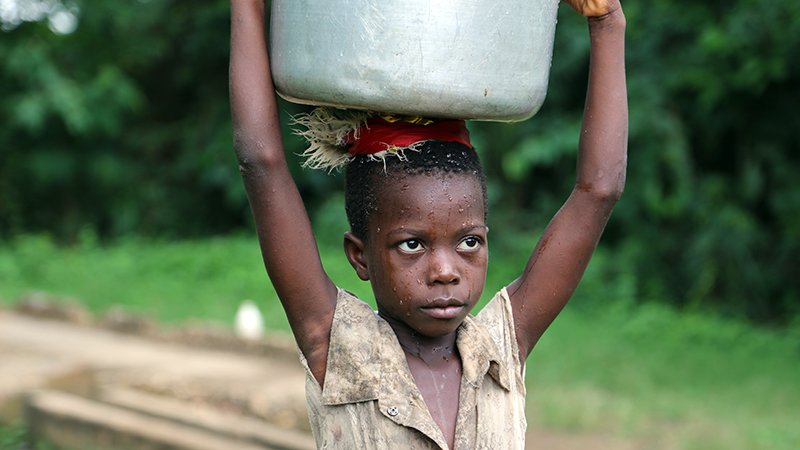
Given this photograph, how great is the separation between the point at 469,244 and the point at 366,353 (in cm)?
29

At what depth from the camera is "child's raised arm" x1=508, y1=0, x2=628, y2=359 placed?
215 cm

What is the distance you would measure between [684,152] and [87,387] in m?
5.51

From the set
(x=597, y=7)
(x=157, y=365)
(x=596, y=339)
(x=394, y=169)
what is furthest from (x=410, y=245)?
(x=596, y=339)

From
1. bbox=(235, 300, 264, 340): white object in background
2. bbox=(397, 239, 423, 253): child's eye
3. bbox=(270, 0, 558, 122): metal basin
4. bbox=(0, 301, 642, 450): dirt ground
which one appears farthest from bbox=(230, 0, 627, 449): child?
bbox=(235, 300, 264, 340): white object in background

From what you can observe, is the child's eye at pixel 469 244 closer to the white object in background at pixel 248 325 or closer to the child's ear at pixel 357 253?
the child's ear at pixel 357 253

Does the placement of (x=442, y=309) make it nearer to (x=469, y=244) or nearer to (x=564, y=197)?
(x=469, y=244)

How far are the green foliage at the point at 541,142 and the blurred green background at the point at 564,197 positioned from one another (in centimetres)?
2

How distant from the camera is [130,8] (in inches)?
532

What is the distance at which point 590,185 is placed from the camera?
7.09ft

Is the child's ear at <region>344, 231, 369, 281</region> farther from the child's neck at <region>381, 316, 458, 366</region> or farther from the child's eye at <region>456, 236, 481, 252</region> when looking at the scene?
the child's eye at <region>456, 236, 481, 252</region>

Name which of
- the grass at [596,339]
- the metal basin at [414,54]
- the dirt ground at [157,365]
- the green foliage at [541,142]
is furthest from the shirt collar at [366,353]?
the green foliage at [541,142]

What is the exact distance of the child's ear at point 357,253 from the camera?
2.11m

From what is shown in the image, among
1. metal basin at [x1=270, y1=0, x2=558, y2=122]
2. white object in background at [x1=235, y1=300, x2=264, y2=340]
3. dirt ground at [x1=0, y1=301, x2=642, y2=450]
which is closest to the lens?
metal basin at [x1=270, y1=0, x2=558, y2=122]

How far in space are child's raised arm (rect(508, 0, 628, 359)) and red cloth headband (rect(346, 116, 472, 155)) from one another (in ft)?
1.00
